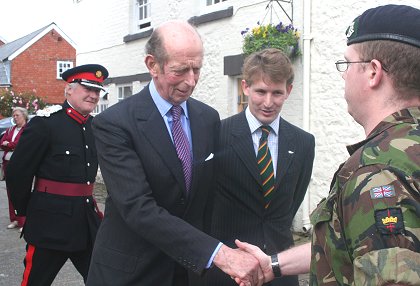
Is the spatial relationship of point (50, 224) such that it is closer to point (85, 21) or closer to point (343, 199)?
point (343, 199)

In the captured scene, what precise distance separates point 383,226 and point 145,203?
3.86ft

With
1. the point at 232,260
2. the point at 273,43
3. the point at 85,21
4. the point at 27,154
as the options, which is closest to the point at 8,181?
the point at 27,154

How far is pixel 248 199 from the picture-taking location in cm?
274

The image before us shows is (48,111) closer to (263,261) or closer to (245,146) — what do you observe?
(245,146)

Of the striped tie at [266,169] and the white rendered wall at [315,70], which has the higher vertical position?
the white rendered wall at [315,70]

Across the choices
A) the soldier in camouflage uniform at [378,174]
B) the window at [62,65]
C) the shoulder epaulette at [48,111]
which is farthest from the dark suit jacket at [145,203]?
the window at [62,65]

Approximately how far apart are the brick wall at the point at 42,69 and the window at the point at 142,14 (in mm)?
25202

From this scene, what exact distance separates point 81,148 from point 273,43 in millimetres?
3554

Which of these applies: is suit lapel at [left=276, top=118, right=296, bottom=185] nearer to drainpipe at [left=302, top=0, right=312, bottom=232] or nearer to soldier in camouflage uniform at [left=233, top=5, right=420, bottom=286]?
soldier in camouflage uniform at [left=233, top=5, right=420, bottom=286]

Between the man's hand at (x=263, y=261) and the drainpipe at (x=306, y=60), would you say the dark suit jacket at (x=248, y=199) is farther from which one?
the drainpipe at (x=306, y=60)

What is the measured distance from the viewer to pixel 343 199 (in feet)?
4.42

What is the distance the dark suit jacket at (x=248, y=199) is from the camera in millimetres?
2715

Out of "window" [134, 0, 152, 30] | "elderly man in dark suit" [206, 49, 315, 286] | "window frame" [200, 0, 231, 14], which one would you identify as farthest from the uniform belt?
"window" [134, 0, 152, 30]

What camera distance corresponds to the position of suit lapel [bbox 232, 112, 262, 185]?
2750 millimetres
